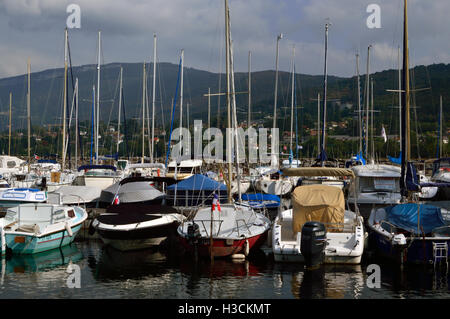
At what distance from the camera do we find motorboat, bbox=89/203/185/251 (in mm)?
21922

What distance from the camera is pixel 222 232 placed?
20.9m

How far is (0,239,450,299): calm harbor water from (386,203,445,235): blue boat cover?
1828 millimetres

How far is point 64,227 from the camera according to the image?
22875 mm

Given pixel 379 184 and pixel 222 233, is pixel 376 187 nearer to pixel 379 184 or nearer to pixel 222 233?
pixel 379 184

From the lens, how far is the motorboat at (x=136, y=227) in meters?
21.9

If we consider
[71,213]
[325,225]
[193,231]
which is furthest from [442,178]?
[71,213]

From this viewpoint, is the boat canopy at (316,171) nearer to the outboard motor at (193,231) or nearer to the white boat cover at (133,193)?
the outboard motor at (193,231)

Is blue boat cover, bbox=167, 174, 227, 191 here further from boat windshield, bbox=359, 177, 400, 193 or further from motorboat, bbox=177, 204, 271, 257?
boat windshield, bbox=359, 177, 400, 193

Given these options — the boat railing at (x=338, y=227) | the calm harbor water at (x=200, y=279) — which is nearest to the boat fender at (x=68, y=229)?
the calm harbor water at (x=200, y=279)

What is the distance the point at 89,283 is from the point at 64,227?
598cm

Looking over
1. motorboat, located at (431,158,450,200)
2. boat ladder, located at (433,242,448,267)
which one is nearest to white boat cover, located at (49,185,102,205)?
boat ladder, located at (433,242,448,267)

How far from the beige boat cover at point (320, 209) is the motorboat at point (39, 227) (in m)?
9.53

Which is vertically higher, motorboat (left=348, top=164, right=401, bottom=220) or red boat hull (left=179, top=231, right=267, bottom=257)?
motorboat (left=348, top=164, right=401, bottom=220)
